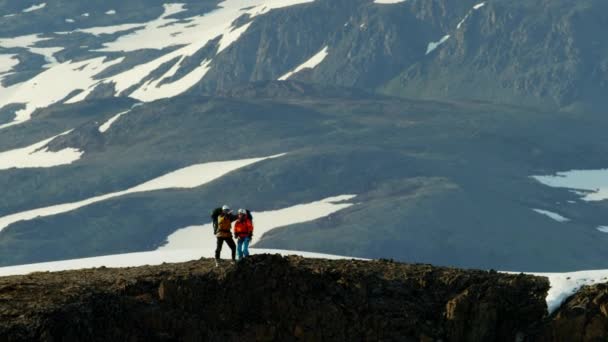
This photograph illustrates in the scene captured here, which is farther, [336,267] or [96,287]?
[336,267]

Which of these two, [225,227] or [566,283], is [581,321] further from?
[225,227]

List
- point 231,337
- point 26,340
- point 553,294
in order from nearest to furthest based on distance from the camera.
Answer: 1. point 26,340
2. point 231,337
3. point 553,294

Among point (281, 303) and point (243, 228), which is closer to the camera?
point (281, 303)

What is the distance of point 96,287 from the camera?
47.5 m

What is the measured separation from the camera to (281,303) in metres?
48.0

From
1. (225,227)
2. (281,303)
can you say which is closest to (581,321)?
(281,303)

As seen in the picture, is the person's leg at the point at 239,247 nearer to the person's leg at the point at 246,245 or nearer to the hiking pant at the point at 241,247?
the hiking pant at the point at 241,247

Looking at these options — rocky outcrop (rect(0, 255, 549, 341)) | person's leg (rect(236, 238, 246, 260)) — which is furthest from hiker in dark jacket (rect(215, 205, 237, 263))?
rocky outcrop (rect(0, 255, 549, 341))

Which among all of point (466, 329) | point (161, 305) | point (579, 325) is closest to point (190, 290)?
point (161, 305)

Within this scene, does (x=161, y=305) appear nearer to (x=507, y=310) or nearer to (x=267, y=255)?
(x=267, y=255)

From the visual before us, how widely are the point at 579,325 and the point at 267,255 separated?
28.9 feet

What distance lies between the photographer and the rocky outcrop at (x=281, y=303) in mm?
46250

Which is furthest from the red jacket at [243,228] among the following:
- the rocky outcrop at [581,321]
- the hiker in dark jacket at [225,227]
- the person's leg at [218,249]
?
the rocky outcrop at [581,321]

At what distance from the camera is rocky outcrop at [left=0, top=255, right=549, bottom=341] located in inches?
1821
